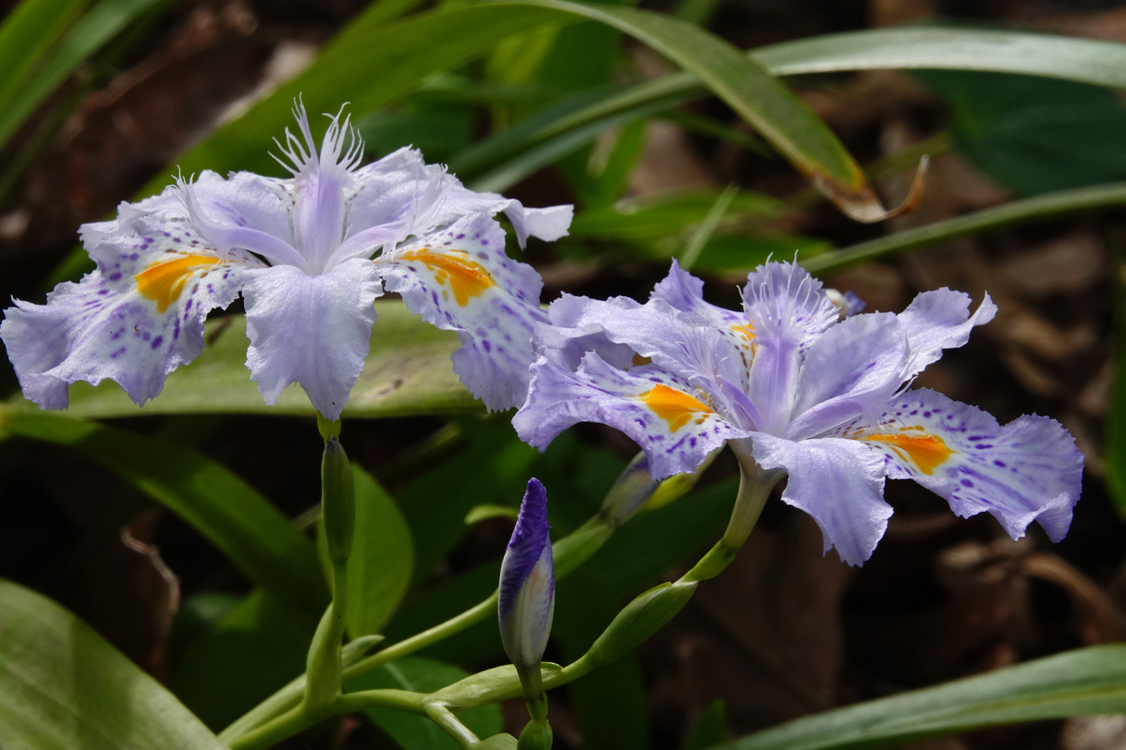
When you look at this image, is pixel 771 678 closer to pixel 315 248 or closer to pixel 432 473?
pixel 432 473

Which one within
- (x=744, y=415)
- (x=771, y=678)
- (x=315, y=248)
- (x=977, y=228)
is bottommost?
(x=771, y=678)

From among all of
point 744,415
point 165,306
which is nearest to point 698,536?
point 744,415

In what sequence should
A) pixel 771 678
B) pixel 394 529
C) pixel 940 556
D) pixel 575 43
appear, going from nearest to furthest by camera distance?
pixel 394 529 → pixel 771 678 → pixel 940 556 → pixel 575 43

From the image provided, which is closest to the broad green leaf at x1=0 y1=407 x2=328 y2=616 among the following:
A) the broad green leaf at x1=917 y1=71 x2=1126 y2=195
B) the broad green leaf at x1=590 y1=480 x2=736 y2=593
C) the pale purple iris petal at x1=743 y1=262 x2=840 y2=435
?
the broad green leaf at x1=590 y1=480 x2=736 y2=593

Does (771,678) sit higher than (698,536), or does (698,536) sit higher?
(698,536)

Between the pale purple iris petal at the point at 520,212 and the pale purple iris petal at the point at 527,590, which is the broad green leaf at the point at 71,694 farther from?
the pale purple iris petal at the point at 520,212

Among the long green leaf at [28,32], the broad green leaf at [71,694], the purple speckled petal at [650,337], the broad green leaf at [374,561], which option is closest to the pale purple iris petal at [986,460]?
the purple speckled petal at [650,337]
